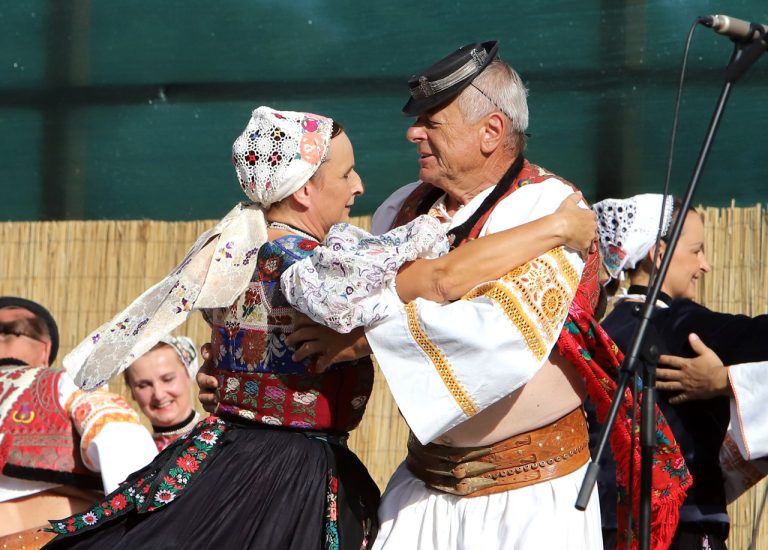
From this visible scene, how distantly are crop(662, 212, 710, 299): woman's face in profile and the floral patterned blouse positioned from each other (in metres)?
1.34

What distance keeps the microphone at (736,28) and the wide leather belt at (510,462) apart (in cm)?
105

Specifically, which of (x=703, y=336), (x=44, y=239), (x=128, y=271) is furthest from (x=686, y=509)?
(x=44, y=239)

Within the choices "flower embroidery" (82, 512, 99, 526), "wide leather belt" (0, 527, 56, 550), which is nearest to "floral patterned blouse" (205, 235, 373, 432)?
Result: "flower embroidery" (82, 512, 99, 526)

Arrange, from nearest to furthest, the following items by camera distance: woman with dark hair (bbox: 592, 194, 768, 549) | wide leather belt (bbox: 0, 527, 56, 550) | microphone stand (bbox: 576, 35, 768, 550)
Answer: microphone stand (bbox: 576, 35, 768, 550) → woman with dark hair (bbox: 592, 194, 768, 549) → wide leather belt (bbox: 0, 527, 56, 550)

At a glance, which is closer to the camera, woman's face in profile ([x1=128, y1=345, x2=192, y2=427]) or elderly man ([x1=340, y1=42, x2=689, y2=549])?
elderly man ([x1=340, y1=42, x2=689, y2=549])

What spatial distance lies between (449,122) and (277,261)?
577mm

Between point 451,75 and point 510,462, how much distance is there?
3.23 ft

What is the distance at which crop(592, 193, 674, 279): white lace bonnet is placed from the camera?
425 cm

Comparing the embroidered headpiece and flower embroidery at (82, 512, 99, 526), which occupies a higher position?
the embroidered headpiece

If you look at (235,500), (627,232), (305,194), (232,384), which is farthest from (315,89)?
(235,500)

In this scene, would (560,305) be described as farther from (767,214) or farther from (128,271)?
(128,271)

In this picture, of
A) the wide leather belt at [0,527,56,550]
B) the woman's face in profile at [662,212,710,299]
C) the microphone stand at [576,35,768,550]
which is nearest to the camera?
the microphone stand at [576,35,768,550]

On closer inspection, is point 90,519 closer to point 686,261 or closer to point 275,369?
point 275,369

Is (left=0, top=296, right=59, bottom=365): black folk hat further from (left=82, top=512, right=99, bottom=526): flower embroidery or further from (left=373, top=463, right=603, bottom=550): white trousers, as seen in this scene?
(left=373, top=463, right=603, bottom=550): white trousers
